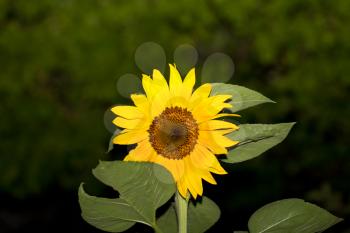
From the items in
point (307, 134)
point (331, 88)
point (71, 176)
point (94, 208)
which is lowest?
point (71, 176)

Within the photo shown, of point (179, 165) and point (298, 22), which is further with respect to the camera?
point (298, 22)

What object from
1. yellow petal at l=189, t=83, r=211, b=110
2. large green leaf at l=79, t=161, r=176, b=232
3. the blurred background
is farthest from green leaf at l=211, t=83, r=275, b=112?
the blurred background

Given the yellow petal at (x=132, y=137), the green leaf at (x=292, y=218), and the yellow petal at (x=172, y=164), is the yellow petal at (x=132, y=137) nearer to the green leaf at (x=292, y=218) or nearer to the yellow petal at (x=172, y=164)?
the yellow petal at (x=172, y=164)

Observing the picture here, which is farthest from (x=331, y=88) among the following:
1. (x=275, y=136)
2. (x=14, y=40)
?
(x=275, y=136)

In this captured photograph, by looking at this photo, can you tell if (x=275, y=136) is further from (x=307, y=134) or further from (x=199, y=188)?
(x=307, y=134)

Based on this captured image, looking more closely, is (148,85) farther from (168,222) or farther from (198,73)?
(198,73)
